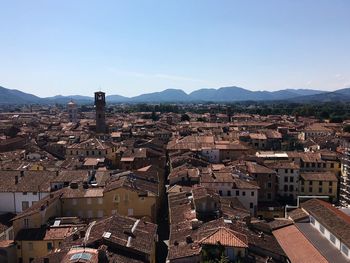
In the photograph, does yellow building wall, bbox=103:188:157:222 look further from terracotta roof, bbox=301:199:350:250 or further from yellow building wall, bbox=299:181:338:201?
yellow building wall, bbox=299:181:338:201

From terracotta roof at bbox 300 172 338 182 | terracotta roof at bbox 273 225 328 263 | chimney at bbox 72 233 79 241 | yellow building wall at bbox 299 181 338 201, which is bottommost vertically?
yellow building wall at bbox 299 181 338 201

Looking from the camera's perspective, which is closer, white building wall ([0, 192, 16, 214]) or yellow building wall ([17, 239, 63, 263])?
yellow building wall ([17, 239, 63, 263])

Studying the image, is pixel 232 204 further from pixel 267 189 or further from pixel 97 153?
pixel 97 153

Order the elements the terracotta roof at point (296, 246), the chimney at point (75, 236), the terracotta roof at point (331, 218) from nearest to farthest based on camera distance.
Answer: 1. the chimney at point (75, 236)
2. the terracotta roof at point (296, 246)
3. the terracotta roof at point (331, 218)

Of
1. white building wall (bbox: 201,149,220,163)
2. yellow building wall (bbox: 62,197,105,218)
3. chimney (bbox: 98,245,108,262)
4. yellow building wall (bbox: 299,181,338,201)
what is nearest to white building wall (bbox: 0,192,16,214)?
yellow building wall (bbox: 62,197,105,218)

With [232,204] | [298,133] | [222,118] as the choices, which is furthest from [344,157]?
[222,118]

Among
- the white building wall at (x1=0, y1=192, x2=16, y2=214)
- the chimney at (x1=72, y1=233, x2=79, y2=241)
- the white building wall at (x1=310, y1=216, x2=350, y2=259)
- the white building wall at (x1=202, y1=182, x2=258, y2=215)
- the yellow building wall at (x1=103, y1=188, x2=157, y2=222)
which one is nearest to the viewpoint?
the chimney at (x1=72, y1=233, x2=79, y2=241)

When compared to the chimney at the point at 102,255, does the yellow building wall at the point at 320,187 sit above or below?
below

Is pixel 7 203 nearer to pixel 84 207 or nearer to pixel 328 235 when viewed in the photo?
pixel 84 207

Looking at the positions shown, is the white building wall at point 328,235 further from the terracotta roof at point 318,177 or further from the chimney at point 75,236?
the terracotta roof at point 318,177

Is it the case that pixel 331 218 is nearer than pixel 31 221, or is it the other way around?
pixel 31 221

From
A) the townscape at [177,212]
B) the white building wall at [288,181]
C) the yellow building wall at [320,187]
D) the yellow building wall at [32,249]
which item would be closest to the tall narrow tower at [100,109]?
the townscape at [177,212]

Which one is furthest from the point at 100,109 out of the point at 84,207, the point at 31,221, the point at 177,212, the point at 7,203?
the point at 31,221

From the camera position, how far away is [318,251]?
34844 mm
